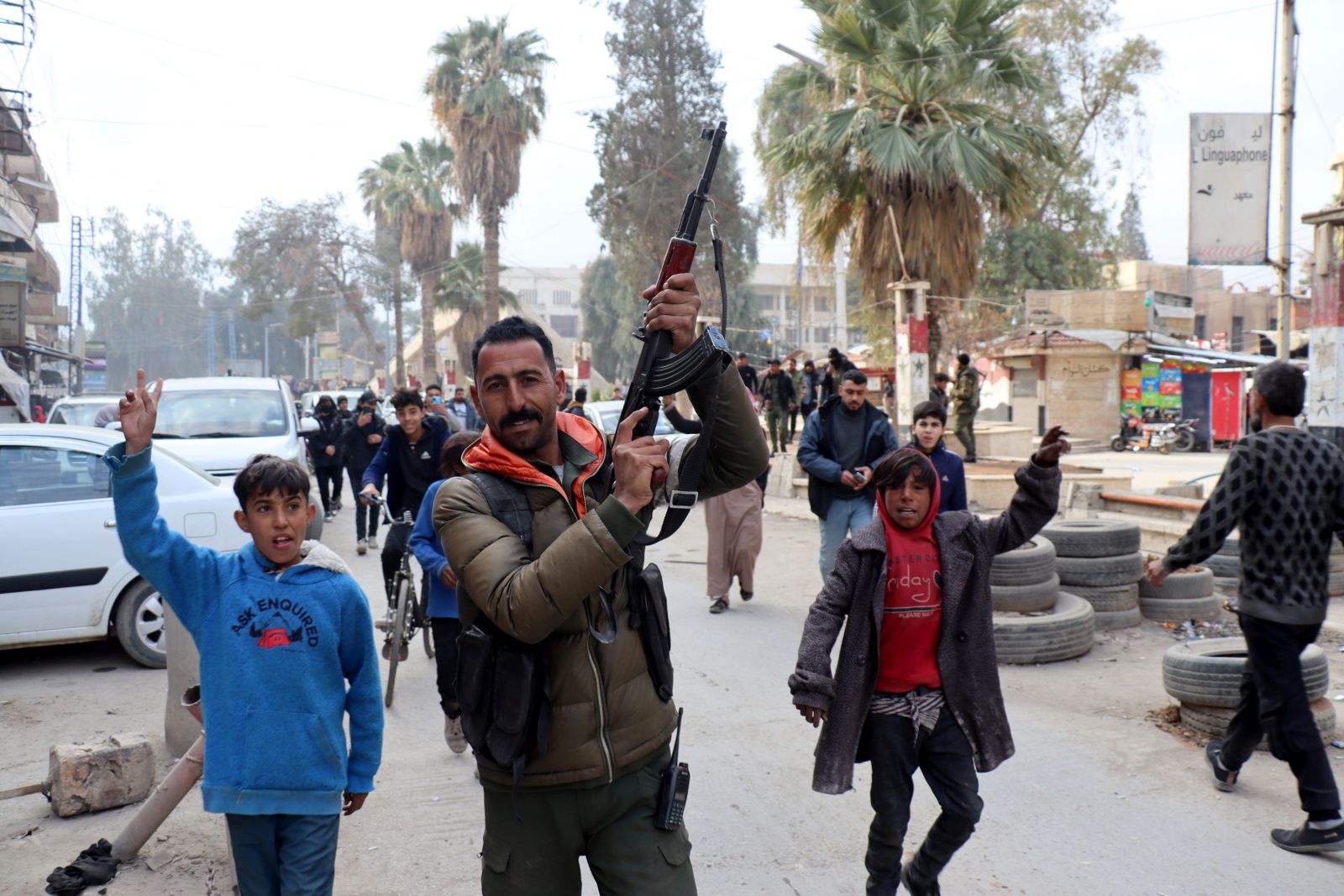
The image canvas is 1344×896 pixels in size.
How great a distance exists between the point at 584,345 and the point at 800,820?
125 feet

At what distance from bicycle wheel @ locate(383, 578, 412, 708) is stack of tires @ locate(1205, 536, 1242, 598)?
641 centimetres

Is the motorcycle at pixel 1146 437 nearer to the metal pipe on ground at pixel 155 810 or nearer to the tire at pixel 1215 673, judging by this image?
the tire at pixel 1215 673

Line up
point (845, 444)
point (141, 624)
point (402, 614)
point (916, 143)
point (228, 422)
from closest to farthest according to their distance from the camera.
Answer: point (402, 614)
point (141, 624)
point (845, 444)
point (228, 422)
point (916, 143)

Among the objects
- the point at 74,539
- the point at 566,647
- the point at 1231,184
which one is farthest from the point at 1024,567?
the point at 1231,184

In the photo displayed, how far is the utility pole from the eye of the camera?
1348 cm

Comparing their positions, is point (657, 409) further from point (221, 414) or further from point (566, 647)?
point (221, 414)

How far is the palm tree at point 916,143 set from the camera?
15711mm

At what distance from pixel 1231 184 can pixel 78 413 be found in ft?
51.7

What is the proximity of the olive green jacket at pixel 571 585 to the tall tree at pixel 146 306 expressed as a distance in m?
108

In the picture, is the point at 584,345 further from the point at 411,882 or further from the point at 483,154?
the point at 411,882

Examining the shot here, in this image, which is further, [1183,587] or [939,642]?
[1183,587]

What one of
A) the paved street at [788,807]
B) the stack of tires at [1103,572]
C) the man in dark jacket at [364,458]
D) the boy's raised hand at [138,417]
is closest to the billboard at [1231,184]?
the stack of tires at [1103,572]

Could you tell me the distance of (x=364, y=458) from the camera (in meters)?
12.3

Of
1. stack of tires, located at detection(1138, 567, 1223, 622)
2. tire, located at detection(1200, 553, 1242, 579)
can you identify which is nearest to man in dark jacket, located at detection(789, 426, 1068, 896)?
stack of tires, located at detection(1138, 567, 1223, 622)
